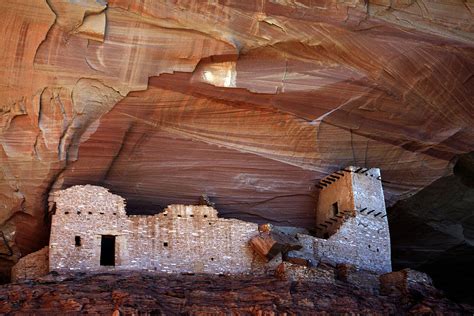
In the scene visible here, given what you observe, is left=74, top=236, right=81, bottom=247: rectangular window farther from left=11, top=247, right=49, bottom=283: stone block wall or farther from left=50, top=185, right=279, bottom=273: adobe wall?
left=11, top=247, right=49, bottom=283: stone block wall

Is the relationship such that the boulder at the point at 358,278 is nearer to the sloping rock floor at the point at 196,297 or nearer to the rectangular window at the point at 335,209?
the sloping rock floor at the point at 196,297

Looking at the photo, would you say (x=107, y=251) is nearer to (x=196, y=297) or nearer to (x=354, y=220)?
(x=196, y=297)

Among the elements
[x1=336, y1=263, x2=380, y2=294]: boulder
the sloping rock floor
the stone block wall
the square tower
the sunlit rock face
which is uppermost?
the sunlit rock face

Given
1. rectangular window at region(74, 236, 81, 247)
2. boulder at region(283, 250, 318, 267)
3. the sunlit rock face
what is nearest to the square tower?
boulder at region(283, 250, 318, 267)

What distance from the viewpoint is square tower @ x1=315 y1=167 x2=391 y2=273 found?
14.7 meters

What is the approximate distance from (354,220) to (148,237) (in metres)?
3.63

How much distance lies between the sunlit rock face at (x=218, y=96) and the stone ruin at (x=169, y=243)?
87cm

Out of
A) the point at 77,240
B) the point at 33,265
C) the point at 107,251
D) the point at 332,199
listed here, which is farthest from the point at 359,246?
the point at 33,265

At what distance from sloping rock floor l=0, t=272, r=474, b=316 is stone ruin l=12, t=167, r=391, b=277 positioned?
399 mm

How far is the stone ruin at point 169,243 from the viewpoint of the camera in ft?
43.2

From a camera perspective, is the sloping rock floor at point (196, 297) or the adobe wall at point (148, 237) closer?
the sloping rock floor at point (196, 297)

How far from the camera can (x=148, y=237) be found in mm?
13461

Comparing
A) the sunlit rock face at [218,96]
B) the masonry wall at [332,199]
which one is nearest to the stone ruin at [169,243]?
the masonry wall at [332,199]

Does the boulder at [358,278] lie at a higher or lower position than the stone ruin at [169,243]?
lower
